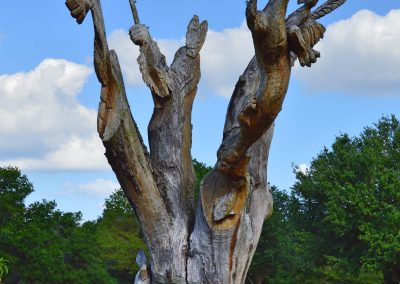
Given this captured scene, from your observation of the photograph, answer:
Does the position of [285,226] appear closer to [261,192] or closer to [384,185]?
[384,185]

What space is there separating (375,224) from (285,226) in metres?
12.7

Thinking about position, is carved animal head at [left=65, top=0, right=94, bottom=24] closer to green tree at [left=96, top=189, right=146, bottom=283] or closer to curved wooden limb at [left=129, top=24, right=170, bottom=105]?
curved wooden limb at [left=129, top=24, right=170, bottom=105]

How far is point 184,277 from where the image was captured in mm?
9406

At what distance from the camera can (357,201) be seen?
41031 millimetres

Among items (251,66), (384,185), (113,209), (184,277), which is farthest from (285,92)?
(113,209)

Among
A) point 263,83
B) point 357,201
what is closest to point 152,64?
point 263,83

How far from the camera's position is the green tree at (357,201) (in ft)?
133

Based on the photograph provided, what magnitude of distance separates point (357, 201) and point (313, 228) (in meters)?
7.03

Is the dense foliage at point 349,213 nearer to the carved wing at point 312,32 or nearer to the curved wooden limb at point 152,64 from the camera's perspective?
the curved wooden limb at point 152,64

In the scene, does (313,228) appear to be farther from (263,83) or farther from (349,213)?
(263,83)

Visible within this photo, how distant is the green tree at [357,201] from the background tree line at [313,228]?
6 cm

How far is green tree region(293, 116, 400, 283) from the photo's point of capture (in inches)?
1592

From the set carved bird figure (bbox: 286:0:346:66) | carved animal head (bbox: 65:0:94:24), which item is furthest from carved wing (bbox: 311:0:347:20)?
carved animal head (bbox: 65:0:94:24)

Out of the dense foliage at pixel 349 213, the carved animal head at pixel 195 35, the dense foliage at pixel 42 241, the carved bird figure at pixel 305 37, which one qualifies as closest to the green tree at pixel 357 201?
the dense foliage at pixel 349 213
